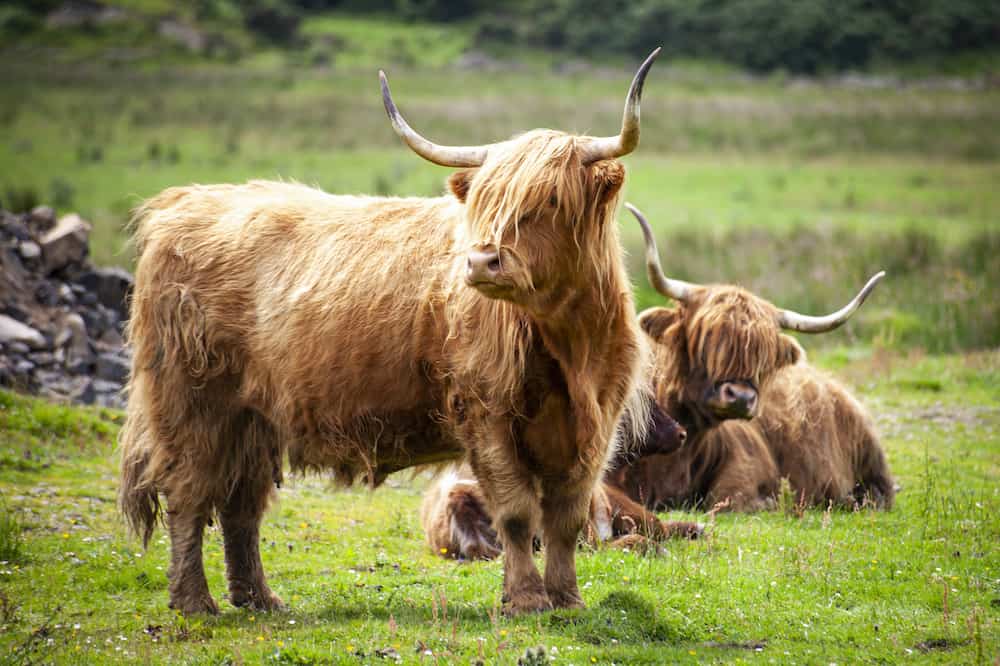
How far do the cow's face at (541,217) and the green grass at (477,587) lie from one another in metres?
1.34

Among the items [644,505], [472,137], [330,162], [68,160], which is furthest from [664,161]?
[644,505]

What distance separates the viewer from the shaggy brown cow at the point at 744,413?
22.2 feet

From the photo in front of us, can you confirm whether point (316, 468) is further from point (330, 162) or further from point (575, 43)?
point (575, 43)

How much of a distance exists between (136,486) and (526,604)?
78.5 inches

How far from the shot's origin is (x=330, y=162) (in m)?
27.1

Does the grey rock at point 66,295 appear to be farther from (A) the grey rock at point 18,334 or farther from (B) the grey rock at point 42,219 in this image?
(B) the grey rock at point 42,219

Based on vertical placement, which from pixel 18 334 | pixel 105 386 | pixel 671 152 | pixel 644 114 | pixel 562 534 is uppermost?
pixel 644 114

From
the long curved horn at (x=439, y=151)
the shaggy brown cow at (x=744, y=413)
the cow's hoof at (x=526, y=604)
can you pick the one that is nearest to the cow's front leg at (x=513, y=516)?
→ the cow's hoof at (x=526, y=604)

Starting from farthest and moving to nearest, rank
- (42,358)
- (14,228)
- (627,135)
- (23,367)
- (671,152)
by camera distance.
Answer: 1. (671,152)
2. (14,228)
3. (42,358)
4. (23,367)
5. (627,135)

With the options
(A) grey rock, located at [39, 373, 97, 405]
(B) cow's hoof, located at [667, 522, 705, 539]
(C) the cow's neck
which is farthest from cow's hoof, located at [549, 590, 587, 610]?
(A) grey rock, located at [39, 373, 97, 405]

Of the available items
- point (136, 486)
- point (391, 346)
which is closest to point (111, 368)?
point (136, 486)

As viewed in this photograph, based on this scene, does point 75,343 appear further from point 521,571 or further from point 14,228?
point 521,571

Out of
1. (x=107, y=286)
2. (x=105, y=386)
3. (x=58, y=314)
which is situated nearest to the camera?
(x=105, y=386)

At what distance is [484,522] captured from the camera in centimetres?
621
